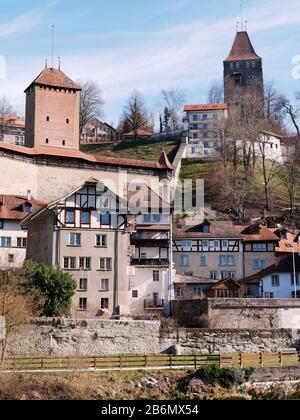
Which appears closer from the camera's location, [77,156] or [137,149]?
[77,156]

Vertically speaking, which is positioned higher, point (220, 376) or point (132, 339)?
point (132, 339)

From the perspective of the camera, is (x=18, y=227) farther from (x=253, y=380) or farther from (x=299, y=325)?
(x=253, y=380)

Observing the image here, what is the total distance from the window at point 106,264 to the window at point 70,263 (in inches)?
71.2

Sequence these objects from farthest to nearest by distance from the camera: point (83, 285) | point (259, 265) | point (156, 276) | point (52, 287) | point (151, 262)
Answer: point (259, 265)
point (151, 262)
point (156, 276)
point (83, 285)
point (52, 287)

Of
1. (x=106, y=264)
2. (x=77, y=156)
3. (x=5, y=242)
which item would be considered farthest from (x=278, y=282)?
(x=77, y=156)

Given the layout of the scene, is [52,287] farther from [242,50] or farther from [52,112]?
[242,50]

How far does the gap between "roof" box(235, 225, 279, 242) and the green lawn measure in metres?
30.6

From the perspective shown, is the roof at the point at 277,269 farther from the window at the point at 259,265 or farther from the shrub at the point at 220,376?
the shrub at the point at 220,376

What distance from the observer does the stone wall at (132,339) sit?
4081cm

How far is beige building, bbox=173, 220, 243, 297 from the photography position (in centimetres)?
5888

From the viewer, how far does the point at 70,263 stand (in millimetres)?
47656

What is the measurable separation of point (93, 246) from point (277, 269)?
14819 millimetres

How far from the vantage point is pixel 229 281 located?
54.0m

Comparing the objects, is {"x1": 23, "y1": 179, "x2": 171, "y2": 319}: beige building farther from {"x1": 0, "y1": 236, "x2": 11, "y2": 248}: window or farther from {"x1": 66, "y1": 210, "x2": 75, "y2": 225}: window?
{"x1": 0, "y1": 236, "x2": 11, "y2": 248}: window
